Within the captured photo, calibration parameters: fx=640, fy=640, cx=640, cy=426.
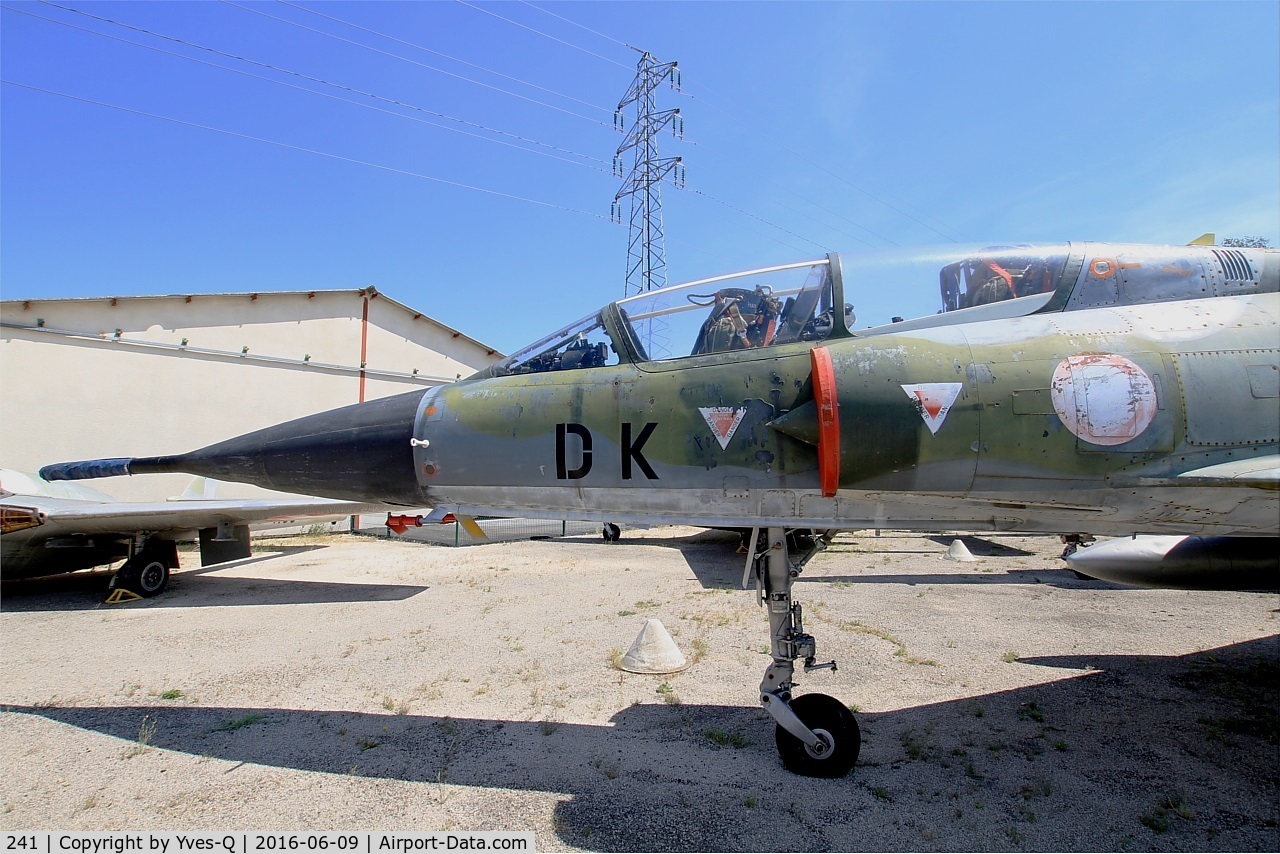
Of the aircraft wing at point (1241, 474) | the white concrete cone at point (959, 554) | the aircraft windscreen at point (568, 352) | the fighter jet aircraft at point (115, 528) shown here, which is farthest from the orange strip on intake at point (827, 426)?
the white concrete cone at point (959, 554)

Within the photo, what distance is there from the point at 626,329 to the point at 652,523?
1.28 meters

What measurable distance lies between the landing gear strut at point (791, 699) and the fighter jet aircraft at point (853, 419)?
1cm

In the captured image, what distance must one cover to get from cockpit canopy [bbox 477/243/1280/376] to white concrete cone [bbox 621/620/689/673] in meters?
3.18

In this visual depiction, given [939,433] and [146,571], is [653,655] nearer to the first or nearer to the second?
[939,433]

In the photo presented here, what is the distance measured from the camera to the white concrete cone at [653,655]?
594cm

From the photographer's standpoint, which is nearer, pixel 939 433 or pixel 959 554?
pixel 939 433

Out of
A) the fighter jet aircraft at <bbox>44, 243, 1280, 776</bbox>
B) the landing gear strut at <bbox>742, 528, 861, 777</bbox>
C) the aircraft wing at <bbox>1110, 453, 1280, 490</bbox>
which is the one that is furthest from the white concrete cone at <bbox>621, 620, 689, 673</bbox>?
the aircraft wing at <bbox>1110, 453, 1280, 490</bbox>

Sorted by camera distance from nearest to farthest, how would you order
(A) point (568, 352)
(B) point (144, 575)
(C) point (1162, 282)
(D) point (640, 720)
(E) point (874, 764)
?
(C) point (1162, 282) → (E) point (874, 764) → (A) point (568, 352) → (D) point (640, 720) → (B) point (144, 575)

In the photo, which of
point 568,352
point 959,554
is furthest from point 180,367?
point 959,554

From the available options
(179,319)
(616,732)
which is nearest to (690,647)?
(616,732)

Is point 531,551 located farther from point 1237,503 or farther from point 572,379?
point 1237,503

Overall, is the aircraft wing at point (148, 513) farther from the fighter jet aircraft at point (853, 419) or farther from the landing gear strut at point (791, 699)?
the landing gear strut at point (791, 699)

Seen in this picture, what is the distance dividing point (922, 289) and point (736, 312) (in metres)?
1.11

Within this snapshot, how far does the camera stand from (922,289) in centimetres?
386
